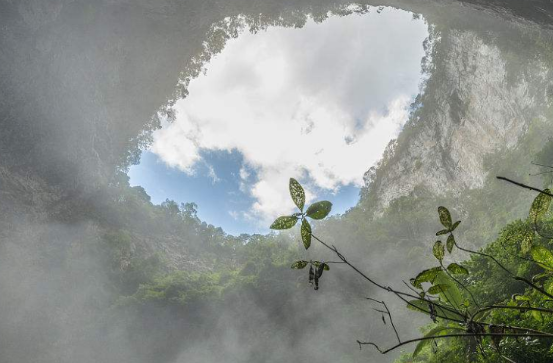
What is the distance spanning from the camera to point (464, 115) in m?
19.8

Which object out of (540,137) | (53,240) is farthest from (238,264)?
(540,137)

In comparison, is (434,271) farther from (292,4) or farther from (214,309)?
(292,4)

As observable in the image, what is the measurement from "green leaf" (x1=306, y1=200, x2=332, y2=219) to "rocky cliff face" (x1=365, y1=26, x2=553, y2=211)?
18.1 metres

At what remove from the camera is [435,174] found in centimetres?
2034

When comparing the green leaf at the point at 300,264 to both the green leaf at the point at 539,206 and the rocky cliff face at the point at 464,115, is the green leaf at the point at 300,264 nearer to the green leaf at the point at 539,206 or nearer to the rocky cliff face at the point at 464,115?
the green leaf at the point at 539,206

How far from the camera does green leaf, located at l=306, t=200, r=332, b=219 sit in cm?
115

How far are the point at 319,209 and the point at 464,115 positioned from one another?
2194cm

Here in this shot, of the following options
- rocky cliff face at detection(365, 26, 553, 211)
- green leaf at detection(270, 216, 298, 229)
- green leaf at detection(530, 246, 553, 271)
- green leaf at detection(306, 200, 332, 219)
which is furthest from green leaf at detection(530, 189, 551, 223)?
rocky cliff face at detection(365, 26, 553, 211)

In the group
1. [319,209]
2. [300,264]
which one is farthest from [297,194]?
[300,264]

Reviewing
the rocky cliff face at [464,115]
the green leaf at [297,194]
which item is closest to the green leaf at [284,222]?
the green leaf at [297,194]

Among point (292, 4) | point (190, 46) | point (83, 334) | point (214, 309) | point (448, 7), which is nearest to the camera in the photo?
point (83, 334)

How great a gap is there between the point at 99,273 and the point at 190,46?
577 inches

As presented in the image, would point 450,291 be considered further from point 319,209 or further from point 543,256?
point 319,209

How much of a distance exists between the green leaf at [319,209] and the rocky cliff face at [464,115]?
18.1m
